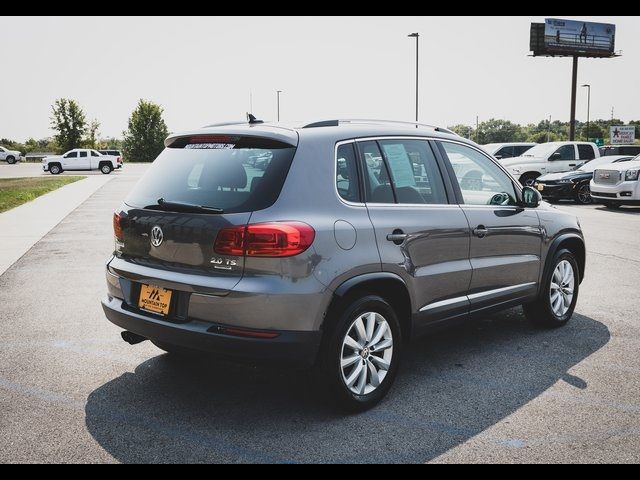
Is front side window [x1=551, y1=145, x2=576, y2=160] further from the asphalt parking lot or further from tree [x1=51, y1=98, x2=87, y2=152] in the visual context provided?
tree [x1=51, y1=98, x2=87, y2=152]

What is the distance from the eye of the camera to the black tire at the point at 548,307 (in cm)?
573

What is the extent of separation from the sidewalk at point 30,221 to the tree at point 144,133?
58.5m

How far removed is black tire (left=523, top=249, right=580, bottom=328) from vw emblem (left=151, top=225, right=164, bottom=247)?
3410mm

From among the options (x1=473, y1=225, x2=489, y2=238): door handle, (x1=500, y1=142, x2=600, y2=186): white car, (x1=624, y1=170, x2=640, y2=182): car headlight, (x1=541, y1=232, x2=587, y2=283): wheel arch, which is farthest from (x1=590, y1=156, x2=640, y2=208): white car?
(x1=473, y1=225, x2=489, y2=238): door handle

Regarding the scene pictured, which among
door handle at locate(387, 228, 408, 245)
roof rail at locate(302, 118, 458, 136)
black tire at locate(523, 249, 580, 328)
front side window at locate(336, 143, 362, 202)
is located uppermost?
roof rail at locate(302, 118, 458, 136)

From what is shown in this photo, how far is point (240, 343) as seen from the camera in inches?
139

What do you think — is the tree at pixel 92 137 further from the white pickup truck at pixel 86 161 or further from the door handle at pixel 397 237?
the door handle at pixel 397 237

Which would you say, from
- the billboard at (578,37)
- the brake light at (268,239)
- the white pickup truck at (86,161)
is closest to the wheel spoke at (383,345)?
the brake light at (268,239)

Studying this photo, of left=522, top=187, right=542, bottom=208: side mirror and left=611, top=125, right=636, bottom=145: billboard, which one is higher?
left=611, top=125, right=636, bottom=145: billboard

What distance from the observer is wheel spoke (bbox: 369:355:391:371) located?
4043 millimetres

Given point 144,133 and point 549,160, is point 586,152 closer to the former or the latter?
point 549,160

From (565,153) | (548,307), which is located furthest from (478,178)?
(565,153)

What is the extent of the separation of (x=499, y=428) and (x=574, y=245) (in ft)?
9.55

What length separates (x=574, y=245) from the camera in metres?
6.09
